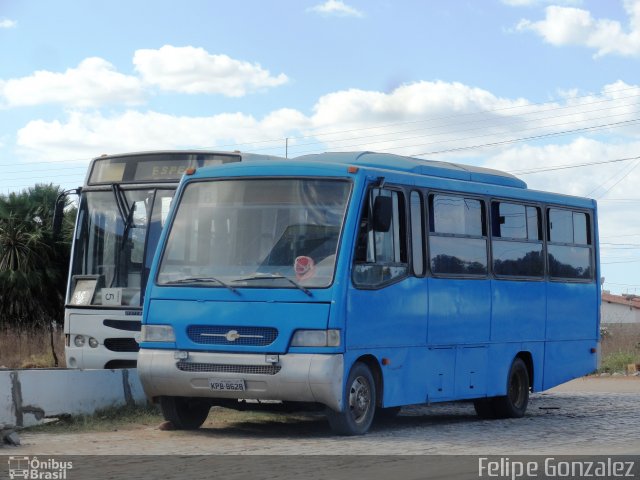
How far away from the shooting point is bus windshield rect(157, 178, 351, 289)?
14258mm

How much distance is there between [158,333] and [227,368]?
0.99 meters

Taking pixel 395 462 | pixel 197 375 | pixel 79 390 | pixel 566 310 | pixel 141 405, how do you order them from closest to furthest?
pixel 395 462 < pixel 197 375 < pixel 79 390 < pixel 141 405 < pixel 566 310

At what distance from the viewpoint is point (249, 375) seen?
1395 centimetres

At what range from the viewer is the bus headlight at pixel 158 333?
47.5 feet

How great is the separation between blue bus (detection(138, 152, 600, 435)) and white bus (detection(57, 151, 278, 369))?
4.04 metres

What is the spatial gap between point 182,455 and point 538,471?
11.0 ft

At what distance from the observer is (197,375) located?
14.2 meters

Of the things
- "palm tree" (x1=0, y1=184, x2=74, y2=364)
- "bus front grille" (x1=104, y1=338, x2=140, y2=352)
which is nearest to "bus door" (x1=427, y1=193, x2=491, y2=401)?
"bus front grille" (x1=104, y1=338, x2=140, y2=352)

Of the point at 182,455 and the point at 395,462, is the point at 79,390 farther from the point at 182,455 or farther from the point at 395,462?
the point at 395,462

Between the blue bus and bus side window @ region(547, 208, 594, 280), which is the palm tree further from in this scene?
the blue bus

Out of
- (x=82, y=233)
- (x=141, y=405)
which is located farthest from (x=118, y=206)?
(x=141, y=405)

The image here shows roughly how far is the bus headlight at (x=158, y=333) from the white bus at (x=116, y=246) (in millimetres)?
4652

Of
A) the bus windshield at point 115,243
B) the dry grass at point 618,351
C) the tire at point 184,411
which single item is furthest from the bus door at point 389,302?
the dry grass at point 618,351

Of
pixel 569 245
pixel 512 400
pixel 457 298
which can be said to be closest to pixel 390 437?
pixel 457 298
